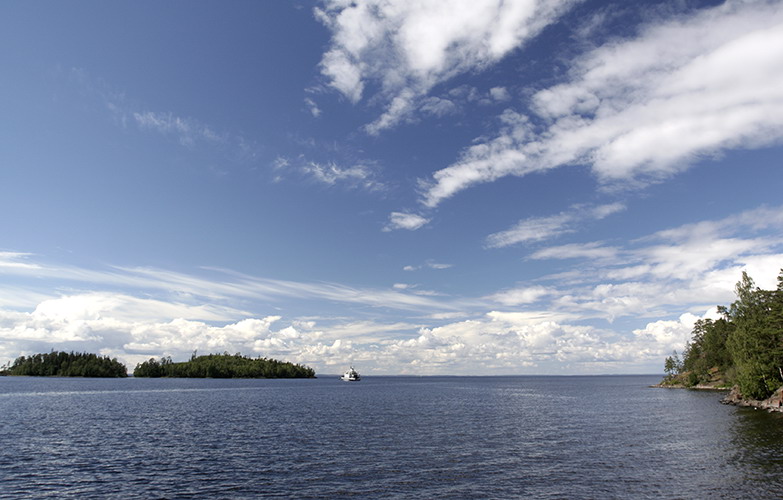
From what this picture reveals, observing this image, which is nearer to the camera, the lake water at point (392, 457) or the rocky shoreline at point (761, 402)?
the lake water at point (392, 457)

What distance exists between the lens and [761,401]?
102188 mm

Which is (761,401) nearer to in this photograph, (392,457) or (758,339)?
(758,339)

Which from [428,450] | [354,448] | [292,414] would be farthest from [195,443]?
[292,414]

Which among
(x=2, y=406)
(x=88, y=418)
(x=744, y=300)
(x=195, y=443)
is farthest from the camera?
(x=744, y=300)

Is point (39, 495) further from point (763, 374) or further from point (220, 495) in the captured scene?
point (763, 374)

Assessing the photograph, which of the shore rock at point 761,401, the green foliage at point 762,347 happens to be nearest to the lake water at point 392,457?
the shore rock at point 761,401

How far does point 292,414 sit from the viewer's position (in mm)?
102062

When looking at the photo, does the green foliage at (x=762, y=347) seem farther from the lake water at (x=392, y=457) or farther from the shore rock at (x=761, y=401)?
the lake water at (x=392, y=457)

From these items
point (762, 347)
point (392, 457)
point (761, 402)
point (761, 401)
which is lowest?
point (392, 457)

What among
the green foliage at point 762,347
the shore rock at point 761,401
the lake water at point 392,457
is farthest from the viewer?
the green foliage at point 762,347

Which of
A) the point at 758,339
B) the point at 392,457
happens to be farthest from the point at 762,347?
the point at 392,457

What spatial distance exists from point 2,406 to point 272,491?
389ft

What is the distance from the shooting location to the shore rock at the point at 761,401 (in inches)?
3558

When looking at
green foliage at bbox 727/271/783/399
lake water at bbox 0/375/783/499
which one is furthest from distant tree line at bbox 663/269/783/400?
lake water at bbox 0/375/783/499
